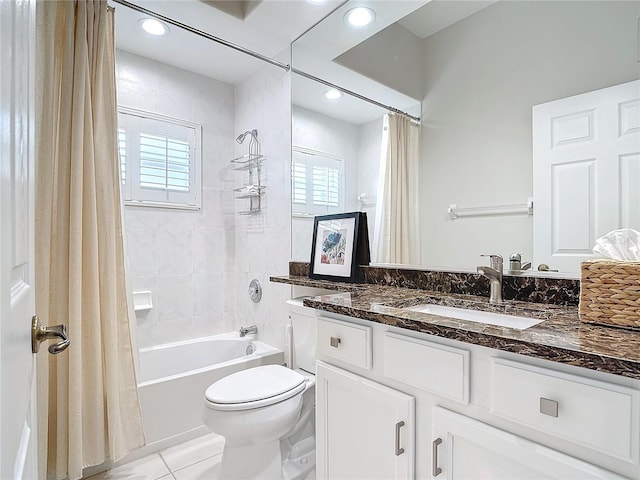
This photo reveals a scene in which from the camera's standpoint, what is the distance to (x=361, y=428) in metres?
1.20

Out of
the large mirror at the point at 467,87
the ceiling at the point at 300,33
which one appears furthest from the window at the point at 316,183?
the ceiling at the point at 300,33

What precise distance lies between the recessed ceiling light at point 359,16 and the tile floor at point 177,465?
7.94 feet

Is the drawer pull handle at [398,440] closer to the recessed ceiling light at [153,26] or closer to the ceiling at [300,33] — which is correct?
the ceiling at [300,33]

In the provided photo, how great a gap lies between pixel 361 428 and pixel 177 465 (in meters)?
1.21

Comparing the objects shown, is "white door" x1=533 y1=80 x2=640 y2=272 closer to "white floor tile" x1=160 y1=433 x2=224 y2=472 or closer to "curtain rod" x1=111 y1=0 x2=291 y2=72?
"curtain rod" x1=111 y1=0 x2=291 y2=72

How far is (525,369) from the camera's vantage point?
0.81 m

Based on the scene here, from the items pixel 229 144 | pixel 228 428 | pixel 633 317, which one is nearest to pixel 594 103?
pixel 633 317

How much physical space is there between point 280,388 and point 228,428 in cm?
26

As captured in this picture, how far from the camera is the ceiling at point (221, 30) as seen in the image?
197 cm

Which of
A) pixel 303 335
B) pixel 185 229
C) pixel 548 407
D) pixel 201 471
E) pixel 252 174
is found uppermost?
pixel 252 174

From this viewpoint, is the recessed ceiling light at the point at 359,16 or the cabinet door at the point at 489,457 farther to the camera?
the recessed ceiling light at the point at 359,16

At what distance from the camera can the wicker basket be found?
0.89 metres

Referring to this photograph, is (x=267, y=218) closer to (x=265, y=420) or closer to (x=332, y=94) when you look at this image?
(x=332, y=94)

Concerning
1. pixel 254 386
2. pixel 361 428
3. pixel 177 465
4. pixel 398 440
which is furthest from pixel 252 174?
pixel 398 440
